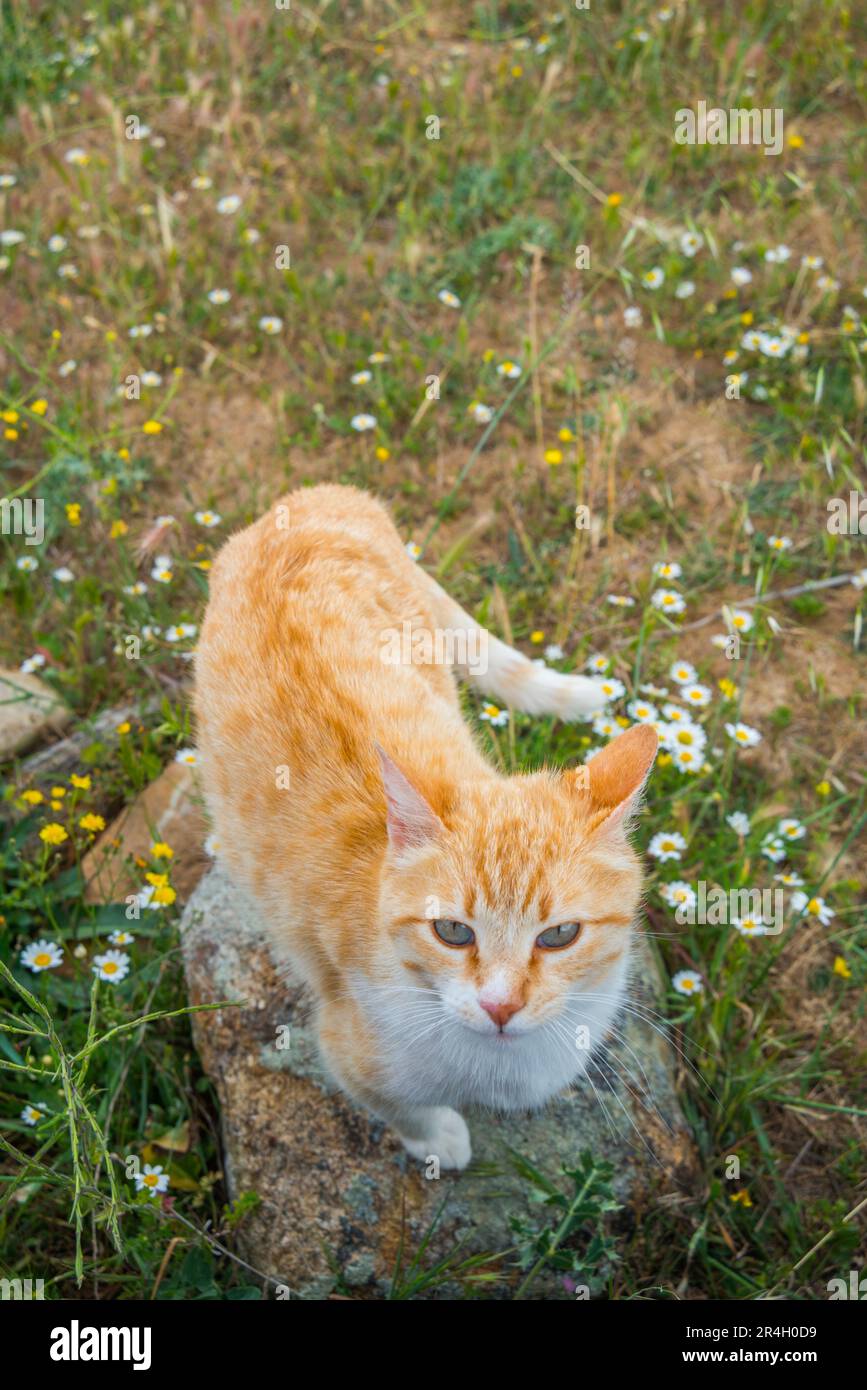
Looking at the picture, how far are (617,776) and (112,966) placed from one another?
1477 millimetres

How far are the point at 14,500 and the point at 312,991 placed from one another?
2551 millimetres

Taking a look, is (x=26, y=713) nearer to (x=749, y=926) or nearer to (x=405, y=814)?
(x=405, y=814)

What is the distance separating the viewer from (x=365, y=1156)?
279 centimetres

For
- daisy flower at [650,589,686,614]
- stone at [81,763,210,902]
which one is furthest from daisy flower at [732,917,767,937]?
stone at [81,763,210,902]

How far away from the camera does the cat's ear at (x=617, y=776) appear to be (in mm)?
2375

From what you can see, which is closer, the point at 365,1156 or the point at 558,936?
the point at 558,936

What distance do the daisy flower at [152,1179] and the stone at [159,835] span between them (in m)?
0.83

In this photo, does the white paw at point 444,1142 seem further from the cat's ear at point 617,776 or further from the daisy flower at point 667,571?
the daisy flower at point 667,571

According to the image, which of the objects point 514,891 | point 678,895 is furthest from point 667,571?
point 514,891

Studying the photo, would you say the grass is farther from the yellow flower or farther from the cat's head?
the cat's head

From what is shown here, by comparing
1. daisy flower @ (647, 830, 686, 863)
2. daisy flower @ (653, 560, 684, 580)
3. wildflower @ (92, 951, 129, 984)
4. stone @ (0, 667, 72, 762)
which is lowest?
wildflower @ (92, 951, 129, 984)

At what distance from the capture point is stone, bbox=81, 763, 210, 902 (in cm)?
338

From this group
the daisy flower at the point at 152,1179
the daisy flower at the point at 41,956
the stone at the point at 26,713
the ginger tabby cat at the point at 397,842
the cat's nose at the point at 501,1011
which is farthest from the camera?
the stone at the point at 26,713

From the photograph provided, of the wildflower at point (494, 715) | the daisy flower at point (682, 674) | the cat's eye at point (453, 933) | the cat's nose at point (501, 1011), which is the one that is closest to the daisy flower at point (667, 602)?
the daisy flower at point (682, 674)
